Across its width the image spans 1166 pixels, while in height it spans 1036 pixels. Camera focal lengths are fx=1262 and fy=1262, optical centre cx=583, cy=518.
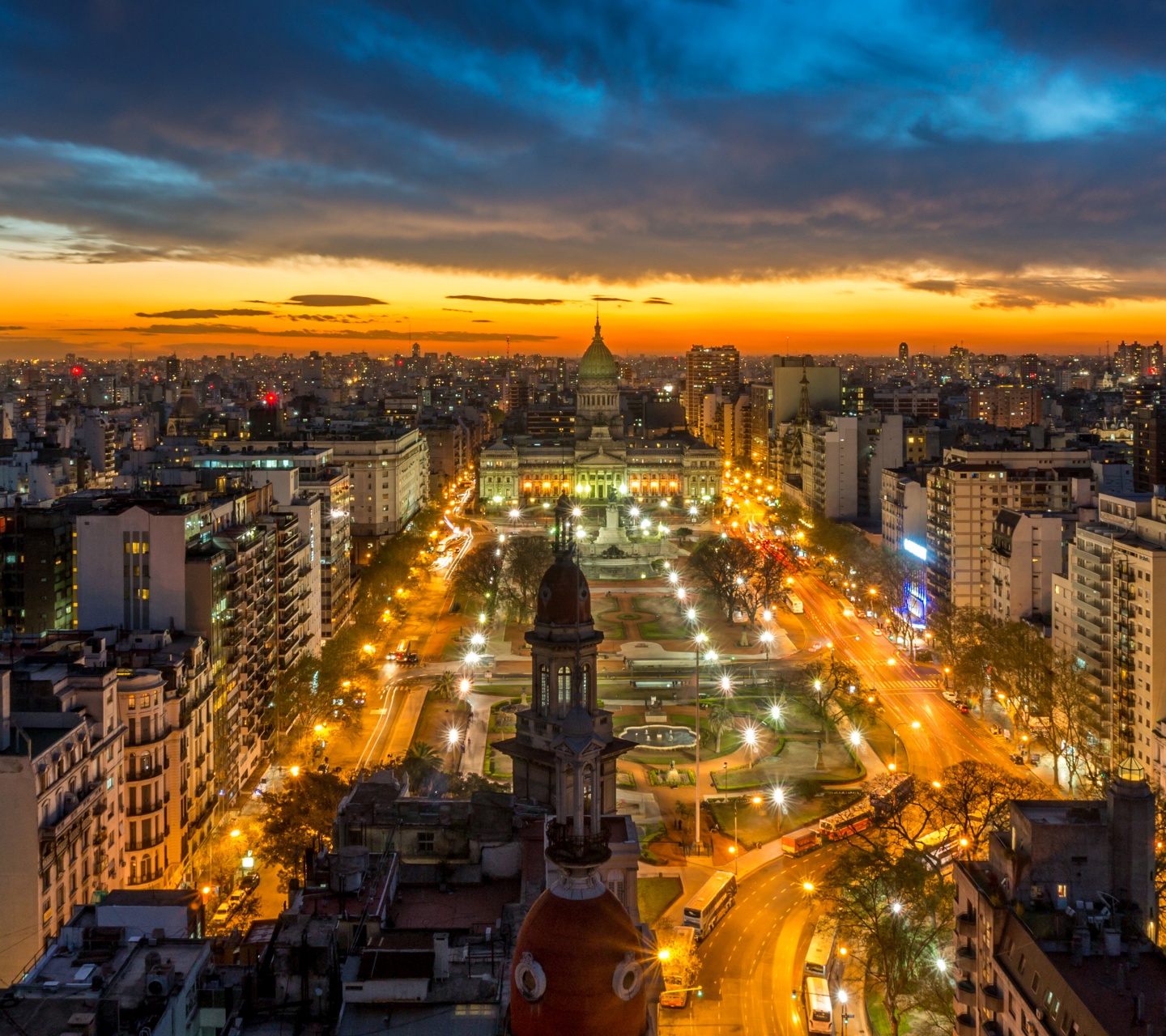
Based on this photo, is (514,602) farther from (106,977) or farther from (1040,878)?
(106,977)

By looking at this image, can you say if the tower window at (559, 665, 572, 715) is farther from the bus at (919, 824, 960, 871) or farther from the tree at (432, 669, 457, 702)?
the tree at (432, 669, 457, 702)

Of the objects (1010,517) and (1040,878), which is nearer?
(1040,878)

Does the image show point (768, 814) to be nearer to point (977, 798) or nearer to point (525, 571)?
point (977, 798)

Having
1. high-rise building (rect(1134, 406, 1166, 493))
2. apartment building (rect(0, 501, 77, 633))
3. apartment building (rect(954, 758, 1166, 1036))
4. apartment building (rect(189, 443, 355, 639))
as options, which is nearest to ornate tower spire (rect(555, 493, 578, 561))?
apartment building (rect(954, 758, 1166, 1036))

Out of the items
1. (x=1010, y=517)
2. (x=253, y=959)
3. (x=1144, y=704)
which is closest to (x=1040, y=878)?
(x=253, y=959)

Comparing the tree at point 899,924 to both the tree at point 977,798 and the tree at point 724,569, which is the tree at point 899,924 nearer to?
the tree at point 977,798

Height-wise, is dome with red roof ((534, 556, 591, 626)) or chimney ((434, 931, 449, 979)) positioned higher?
dome with red roof ((534, 556, 591, 626))

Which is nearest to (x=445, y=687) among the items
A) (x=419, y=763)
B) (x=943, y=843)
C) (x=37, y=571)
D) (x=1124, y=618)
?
(x=37, y=571)
